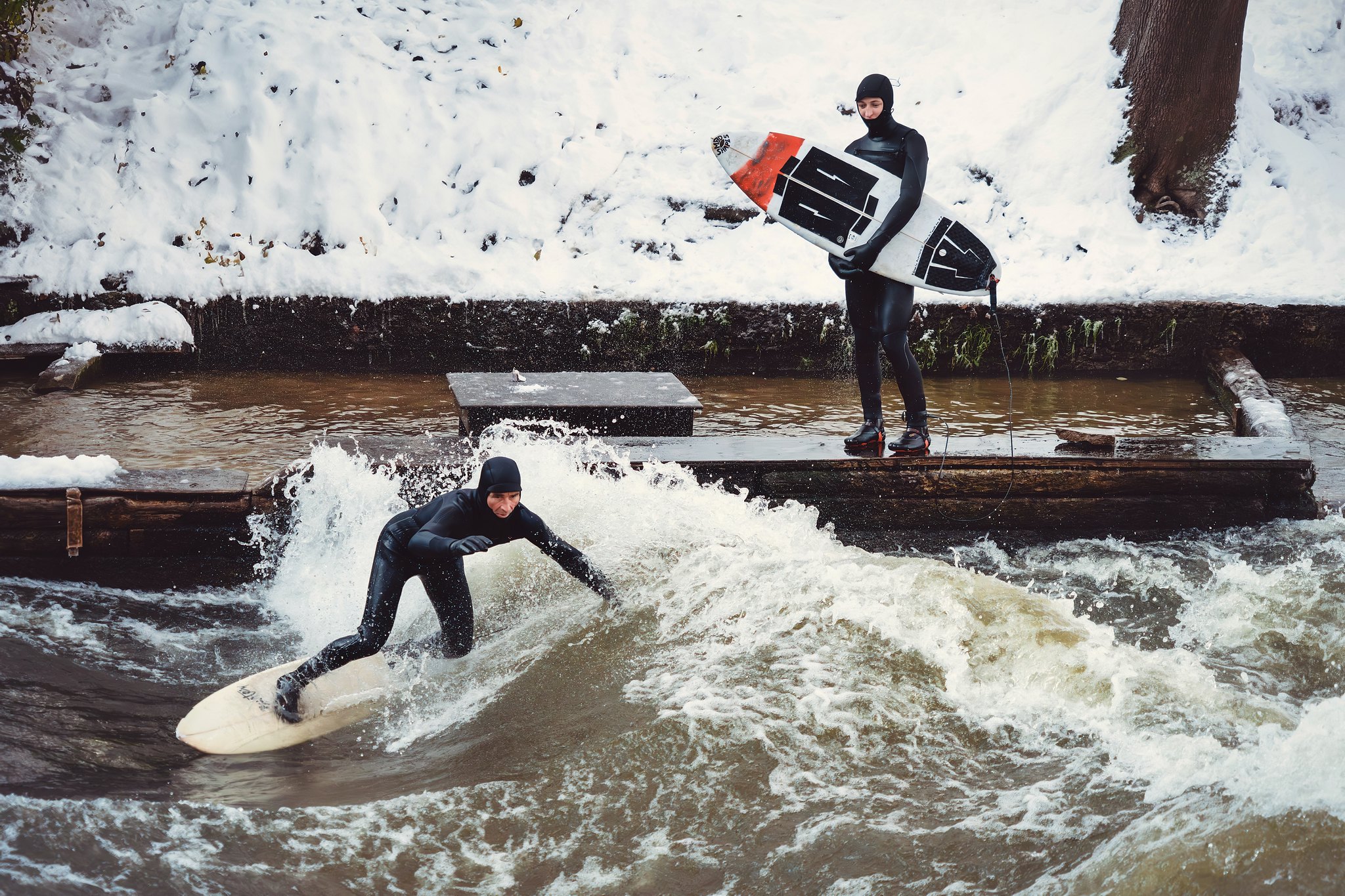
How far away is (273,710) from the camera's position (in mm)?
4777

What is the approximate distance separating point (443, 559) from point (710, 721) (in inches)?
52.9

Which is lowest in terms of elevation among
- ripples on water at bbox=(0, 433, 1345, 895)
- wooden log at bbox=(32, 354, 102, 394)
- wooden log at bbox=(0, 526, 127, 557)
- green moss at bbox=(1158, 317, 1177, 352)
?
ripples on water at bbox=(0, 433, 1345, 895)

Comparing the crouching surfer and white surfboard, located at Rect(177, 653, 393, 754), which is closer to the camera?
white surfboard, located at Rect(177, 653, 393, 754)

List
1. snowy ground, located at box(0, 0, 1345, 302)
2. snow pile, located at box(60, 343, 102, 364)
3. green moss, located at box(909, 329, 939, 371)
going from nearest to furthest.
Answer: snow pile, located at box(60, 343, 102, 364) < green moss, located at box(909, 329, 939, 371) < snowy ground, located at box(0, 0, 1345, 302)

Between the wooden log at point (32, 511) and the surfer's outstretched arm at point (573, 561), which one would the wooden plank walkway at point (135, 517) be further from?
the surfer's outstretched arm at point (573, 561)

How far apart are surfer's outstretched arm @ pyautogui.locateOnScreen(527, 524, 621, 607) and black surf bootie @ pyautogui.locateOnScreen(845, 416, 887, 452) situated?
212 cm

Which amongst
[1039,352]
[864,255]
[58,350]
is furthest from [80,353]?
[1039,352]

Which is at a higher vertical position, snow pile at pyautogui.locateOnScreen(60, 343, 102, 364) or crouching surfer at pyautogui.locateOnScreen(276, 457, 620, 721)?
snow pile at pyautogui.locateOnScreen(60, 343, 102, 364)

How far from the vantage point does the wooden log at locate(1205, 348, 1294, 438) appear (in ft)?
25.7

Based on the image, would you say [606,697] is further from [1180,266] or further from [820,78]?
[820,78]

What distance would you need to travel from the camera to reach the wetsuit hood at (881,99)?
6039 millimetres

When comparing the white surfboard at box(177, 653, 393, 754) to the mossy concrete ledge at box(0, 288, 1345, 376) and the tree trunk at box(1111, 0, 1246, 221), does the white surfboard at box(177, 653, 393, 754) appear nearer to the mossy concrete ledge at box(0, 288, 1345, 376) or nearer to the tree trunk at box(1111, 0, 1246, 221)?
the mossy concrete ledge at box(0, 288, 1345, 376)

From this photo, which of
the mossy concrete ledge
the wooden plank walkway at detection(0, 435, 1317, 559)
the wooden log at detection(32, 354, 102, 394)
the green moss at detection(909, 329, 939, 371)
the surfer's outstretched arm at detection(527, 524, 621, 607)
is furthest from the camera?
the green moss at detection(909, 329, 939, 371)

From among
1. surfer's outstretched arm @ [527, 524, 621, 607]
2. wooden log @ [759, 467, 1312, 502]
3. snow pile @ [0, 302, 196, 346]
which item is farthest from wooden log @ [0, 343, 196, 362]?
surfer's outstretched arm @ [527, 524, 621, 607]
